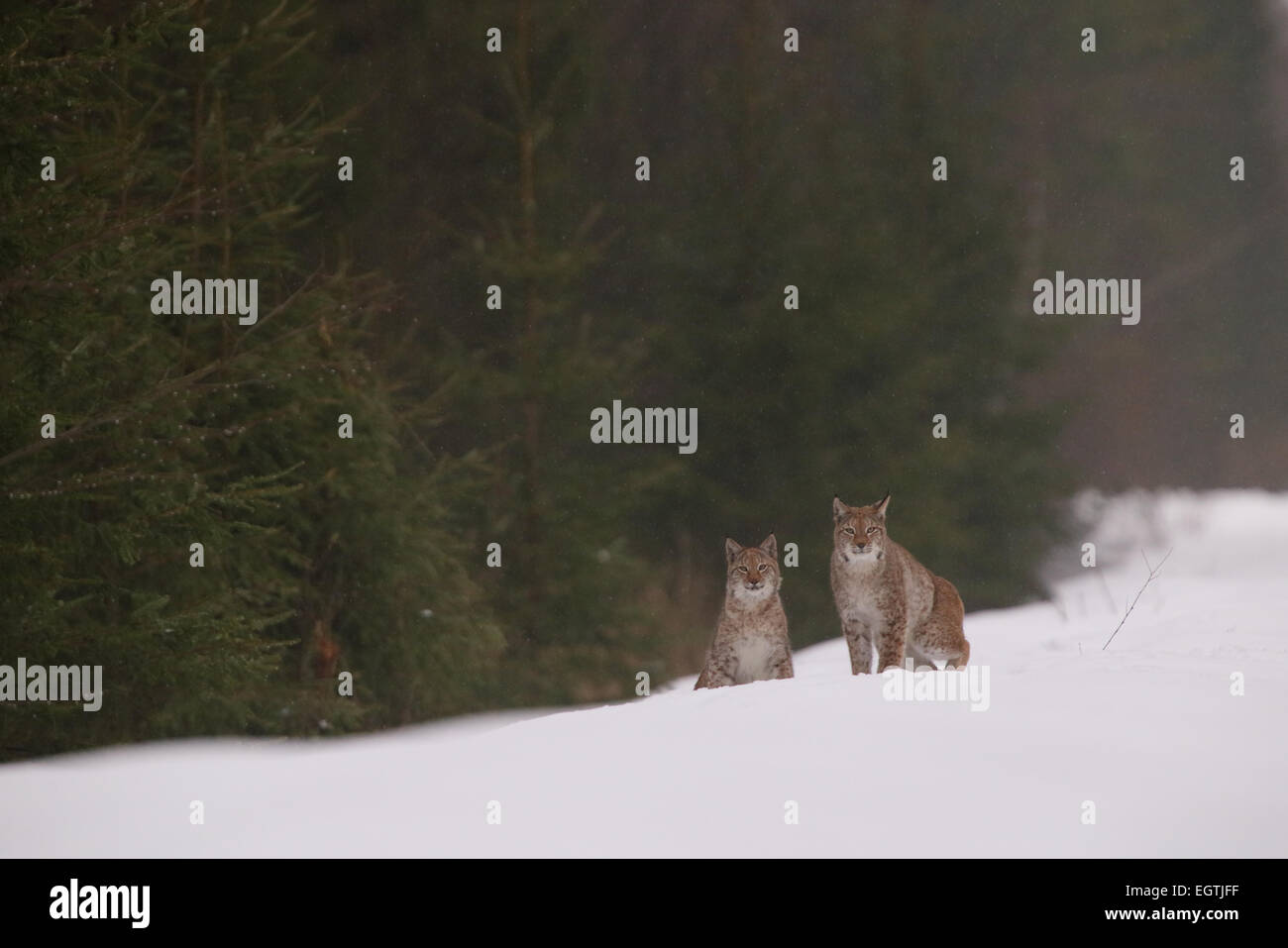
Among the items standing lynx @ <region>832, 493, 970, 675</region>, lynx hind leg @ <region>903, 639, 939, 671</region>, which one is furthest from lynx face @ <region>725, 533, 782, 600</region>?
lynx hind leg @ <region>903, 639, 939, 671</region>

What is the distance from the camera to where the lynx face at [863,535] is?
8.53m

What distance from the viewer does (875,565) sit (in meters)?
8.55

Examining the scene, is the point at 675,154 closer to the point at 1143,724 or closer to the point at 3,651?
the point at 3,651

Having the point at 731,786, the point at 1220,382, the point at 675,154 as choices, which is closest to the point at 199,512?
the point at 731,786

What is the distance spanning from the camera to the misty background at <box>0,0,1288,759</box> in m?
9.41

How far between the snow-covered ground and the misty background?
395 centimetres

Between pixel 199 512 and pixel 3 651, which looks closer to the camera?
pixel 3 651

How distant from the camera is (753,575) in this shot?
335 inches

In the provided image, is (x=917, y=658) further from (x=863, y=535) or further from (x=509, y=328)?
(x=509, y=328)

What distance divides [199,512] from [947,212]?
47.9 feet

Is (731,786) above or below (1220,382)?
below

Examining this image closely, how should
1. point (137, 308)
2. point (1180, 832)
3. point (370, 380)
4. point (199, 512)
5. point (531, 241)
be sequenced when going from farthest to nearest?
point (531, 241), point (370, 380), point (137, 308), point (199, 512), point (1180, 832)

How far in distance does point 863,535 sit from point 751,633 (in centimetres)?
90

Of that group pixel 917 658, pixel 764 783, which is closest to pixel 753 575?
pixel 917 658
